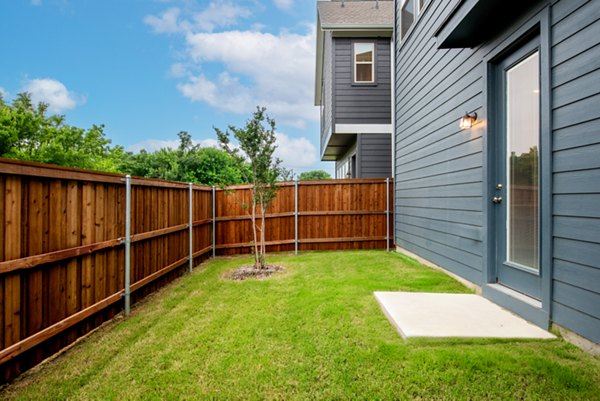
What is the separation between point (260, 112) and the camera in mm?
5320

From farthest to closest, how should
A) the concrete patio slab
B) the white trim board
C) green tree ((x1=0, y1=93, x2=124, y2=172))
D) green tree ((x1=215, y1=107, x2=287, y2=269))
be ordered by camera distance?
green tree ((x1=0, y1=93, x2=124, y2=172)) → the white trim board → green tree ((x1=215, y1=107, x2=287, y2=269)) → the concrete patio slab

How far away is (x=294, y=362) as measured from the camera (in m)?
2.21

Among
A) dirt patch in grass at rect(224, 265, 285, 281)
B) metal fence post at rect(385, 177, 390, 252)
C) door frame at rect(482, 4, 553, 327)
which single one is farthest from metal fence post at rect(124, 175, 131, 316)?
metal fence post at rect(385, 177, 390, 252)

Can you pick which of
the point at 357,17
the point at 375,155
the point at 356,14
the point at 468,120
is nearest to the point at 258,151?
the point at 468,120

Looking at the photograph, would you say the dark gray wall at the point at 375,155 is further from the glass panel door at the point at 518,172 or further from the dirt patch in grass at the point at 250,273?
the glass panel door at the point at 518,172

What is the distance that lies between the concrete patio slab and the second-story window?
6725 millimetres

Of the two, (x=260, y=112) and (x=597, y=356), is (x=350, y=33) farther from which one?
(x=597, y=356)

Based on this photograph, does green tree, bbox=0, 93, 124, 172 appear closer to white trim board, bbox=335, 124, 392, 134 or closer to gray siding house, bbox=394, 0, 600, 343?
white trim board, bbox=335, 124, 392, 134

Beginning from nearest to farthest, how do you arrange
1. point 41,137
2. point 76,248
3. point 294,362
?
point 294,362 → point 76,248 → point 41,137

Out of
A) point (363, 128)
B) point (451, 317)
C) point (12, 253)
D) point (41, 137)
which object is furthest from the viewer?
point (41, 137)

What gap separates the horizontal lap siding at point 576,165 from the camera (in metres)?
2.17

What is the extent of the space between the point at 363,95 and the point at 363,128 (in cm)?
90

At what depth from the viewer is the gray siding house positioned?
89.0 inches

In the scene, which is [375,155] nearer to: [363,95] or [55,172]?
[363,95]
